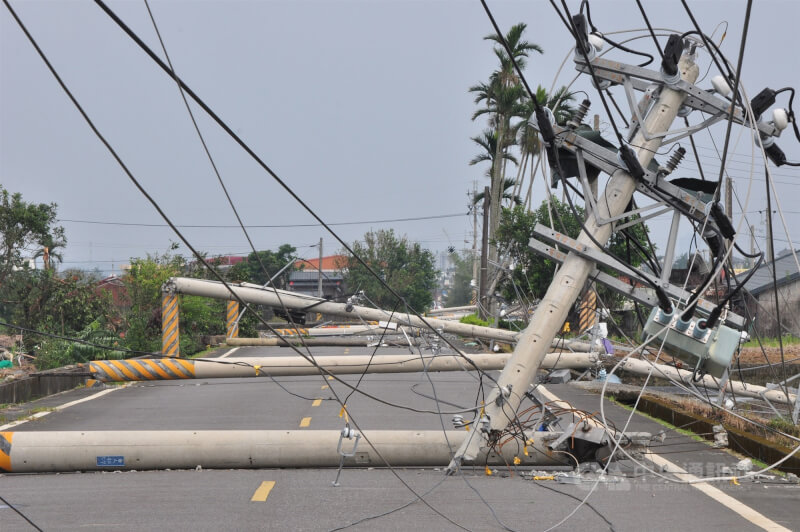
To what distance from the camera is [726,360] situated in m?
9.83

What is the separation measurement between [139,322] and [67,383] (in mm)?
7714

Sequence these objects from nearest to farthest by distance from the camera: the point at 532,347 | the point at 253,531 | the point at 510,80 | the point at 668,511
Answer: the point at 253,531, the point at 668,511, the point at 532,347, the point at 510,80

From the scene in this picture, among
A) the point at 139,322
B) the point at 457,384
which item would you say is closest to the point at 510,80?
the point at 139,322

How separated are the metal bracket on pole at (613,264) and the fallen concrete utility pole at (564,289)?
9 centimetres

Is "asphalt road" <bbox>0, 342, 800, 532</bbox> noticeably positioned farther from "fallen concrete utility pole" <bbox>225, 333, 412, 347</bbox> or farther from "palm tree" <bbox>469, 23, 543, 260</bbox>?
"palm tree" <bbox>469, 23, 543, 260</bbox>

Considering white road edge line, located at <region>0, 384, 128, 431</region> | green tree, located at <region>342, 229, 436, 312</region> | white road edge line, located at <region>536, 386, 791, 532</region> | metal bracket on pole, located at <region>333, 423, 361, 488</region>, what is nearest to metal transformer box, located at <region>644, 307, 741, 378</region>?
white road edge line, located at <region>536, 386, 791, 532</region>

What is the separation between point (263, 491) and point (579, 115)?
17.7 ft

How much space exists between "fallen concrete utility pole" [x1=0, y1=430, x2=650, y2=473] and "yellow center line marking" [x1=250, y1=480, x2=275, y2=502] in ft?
1.85

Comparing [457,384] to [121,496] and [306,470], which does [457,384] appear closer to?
[306,470]

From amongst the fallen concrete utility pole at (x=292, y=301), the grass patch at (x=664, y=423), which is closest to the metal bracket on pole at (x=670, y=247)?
the grass patch at (x=664, y=423)

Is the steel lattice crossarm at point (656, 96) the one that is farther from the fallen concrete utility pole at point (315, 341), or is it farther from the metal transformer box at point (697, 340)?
the fallen concrete utility pole at point (315, 341)

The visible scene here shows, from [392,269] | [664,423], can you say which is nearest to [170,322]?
[664,423]

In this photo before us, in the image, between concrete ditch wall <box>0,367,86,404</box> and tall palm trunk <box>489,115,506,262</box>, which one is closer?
concrete ditch wall <box>0,367,86,404</box>

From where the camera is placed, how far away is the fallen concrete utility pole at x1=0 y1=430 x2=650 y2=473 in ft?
32.2
